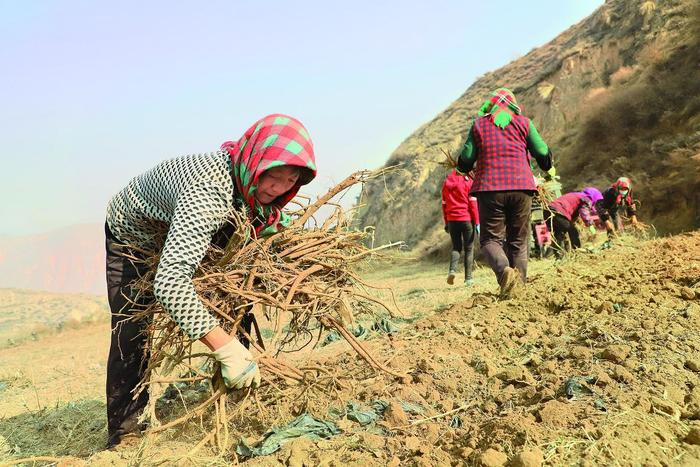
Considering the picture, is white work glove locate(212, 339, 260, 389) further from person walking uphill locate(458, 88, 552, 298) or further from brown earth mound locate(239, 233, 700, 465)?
person walking uphill locate(458, 88, 552, 298)

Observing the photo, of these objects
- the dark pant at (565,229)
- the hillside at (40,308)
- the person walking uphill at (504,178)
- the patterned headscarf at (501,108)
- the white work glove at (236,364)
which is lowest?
the hillside at (40,308)

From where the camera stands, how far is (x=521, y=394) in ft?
7.21

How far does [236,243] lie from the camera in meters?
2.26

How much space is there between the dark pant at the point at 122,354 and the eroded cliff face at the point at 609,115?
4019mm

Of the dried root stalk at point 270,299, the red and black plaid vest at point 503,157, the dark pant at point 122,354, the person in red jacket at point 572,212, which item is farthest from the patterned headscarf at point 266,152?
the person in red jacket at point 572,212

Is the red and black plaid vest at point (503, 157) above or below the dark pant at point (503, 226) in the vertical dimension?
above

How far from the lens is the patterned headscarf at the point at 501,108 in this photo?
12.5 feet

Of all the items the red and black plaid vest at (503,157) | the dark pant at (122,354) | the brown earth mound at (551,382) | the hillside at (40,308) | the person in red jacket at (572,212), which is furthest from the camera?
the hillside at (40,308)

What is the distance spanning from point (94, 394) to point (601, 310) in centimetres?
394

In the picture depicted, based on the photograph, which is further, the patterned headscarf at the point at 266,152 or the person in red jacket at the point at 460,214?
the person in red jacket at the point at 460,214

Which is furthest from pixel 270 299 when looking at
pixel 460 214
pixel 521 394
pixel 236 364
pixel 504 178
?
pixel 460 214

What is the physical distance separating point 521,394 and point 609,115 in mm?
10630

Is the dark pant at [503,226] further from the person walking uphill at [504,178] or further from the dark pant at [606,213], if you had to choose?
the dark pant at [606,213]

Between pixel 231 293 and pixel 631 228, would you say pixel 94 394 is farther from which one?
pixel 631 228
